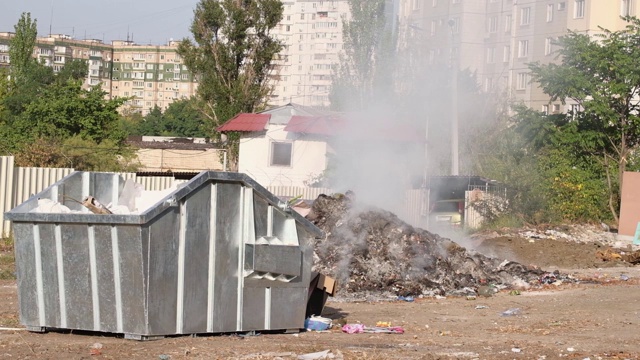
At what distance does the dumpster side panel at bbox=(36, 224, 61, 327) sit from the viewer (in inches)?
386

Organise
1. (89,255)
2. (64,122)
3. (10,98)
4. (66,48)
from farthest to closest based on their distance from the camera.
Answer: (66,48)
(10,98)
(64,122)
(89,255)

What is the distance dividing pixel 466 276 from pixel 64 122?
26.1 meters

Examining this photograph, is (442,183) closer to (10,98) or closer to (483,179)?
(483,179)

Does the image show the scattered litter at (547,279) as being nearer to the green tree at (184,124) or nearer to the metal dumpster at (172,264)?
the metal dumpster at (172,264)

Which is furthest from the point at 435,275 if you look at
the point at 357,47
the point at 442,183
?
the point at 357,47

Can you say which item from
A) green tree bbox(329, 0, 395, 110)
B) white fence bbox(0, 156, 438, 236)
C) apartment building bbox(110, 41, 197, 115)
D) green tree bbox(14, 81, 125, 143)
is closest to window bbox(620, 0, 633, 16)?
green tree bbox(329, 0, 395, 110)

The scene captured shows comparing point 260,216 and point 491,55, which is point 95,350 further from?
point 491,55

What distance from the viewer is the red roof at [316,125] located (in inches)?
1405

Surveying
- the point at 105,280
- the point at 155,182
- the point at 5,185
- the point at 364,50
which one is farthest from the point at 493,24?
the point at 105,280

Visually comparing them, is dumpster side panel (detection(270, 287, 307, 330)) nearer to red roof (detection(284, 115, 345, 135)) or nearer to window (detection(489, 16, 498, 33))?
red roof (detection(284, 115, 345, 135))

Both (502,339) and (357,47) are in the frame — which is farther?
(357,47)

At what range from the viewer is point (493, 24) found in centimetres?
6450

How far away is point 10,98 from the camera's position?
53.0 meters

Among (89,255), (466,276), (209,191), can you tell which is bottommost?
A: (466,276)
